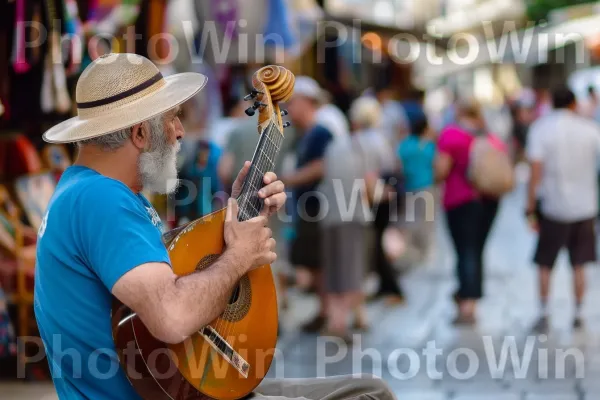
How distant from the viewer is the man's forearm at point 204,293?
234 centimetres

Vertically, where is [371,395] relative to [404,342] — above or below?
above

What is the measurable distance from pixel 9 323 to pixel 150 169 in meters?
3.51

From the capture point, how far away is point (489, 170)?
26.1 ft

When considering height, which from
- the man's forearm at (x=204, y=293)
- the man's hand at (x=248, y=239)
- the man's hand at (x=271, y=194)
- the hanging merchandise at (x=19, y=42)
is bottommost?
the man's forearm at (x=204, y=293)

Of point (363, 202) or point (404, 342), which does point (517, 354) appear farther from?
point (363, 202)

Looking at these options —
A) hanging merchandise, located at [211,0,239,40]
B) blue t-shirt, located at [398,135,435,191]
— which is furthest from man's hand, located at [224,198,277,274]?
blue t-shirt, located at [398,135,435,191]

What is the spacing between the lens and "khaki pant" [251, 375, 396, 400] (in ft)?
9.21

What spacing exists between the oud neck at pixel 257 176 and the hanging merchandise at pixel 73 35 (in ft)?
11.1

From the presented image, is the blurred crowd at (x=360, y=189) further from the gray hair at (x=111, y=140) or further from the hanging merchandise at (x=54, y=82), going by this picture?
the gray hair at (x=111, y=140)

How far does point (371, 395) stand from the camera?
279 cm

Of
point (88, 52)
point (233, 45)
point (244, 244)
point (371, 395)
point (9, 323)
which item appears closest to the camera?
point (244, 244)

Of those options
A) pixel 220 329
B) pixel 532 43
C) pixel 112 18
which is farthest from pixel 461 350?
pixel 532 43

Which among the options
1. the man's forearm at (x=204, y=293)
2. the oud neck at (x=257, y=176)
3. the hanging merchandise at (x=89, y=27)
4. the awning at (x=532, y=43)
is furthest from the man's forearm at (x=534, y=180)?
the awning at (x=532, y=43)

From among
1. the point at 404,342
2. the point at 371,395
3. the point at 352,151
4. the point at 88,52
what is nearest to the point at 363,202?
the point at 352,151
